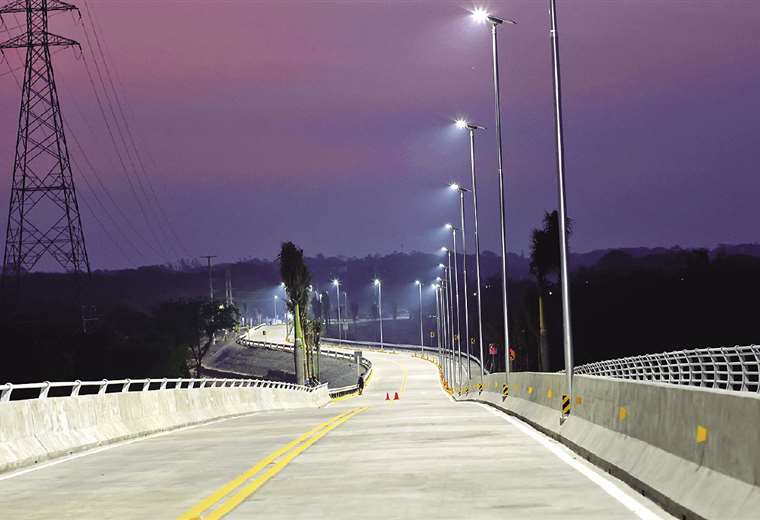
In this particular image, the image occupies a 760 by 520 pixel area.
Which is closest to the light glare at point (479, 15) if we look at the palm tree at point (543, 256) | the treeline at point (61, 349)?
the treeline at point (61, 349)

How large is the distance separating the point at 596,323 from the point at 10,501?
582 feet

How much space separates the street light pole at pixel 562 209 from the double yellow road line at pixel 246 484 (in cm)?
434

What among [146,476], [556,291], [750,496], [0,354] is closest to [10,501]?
[146,476]

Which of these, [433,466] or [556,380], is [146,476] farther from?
[556,380]

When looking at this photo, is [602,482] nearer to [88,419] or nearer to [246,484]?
[246,484]

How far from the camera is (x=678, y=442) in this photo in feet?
39.5

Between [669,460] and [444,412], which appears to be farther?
[444,412]

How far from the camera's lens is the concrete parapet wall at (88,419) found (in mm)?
19281

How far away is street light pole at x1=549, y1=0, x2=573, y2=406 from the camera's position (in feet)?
73.4

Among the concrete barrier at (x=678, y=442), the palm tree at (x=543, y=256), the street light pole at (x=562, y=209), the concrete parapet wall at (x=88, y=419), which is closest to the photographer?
the concrete barrier at (x=678, y=442)

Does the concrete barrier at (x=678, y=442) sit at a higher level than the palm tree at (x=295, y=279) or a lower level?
lower

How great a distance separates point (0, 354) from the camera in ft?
356

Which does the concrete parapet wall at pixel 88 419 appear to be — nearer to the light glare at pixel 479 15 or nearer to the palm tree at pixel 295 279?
the light glare at pixel 479 15

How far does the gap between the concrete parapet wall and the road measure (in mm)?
565
